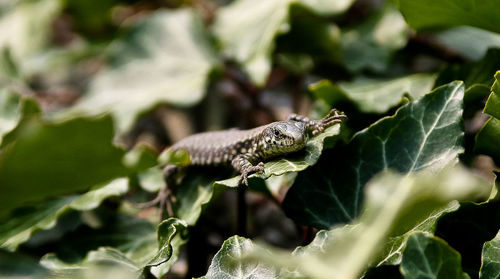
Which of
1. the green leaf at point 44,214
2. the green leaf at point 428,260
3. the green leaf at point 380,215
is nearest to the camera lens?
the green leaf at point 380,215

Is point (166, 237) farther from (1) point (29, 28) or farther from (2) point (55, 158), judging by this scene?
(1) point (29, 28)

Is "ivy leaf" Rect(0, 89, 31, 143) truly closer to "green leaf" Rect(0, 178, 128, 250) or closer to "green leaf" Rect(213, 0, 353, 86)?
"green leaf" Rect(0, 178, 128, 250)

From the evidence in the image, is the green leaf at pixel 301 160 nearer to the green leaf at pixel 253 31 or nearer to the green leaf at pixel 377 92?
the green leaf at pixel 377 92

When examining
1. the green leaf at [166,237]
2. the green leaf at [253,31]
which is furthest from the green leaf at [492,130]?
the green leaf at [253,31]

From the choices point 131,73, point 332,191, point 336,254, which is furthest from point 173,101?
point 336,254

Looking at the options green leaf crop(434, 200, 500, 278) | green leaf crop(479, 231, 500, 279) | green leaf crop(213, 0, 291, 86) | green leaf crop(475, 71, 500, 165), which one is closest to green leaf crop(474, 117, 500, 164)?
green leaf crop(475, 71, 500, 165)

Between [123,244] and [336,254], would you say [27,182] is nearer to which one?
[336,254]
